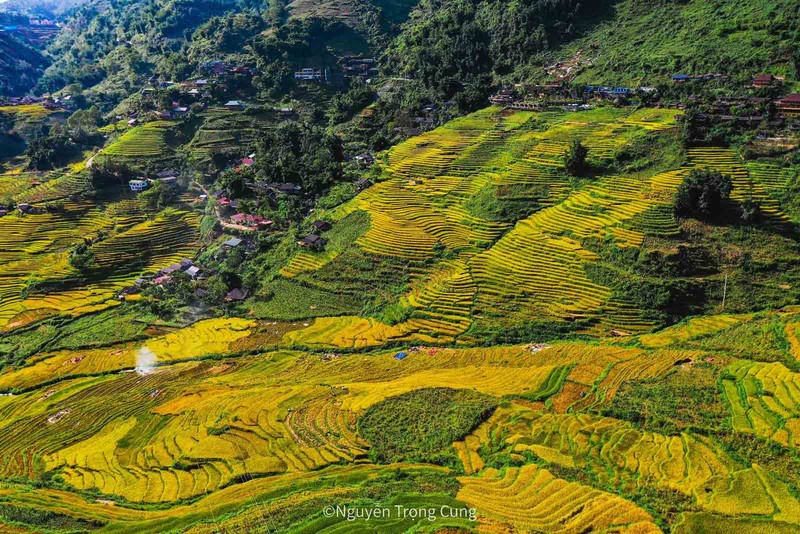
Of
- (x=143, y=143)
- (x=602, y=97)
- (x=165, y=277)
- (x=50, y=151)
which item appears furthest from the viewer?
(x=50, y=151)

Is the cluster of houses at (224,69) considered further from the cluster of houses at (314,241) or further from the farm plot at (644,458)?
the farm plot at (644,458)

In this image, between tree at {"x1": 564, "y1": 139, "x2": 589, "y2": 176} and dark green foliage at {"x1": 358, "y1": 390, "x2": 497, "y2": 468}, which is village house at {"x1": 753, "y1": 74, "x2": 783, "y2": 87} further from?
dark green foliage at {"x1": 358, "y1": 390, "x2": 497, "y2": 468}

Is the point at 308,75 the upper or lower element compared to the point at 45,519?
upper

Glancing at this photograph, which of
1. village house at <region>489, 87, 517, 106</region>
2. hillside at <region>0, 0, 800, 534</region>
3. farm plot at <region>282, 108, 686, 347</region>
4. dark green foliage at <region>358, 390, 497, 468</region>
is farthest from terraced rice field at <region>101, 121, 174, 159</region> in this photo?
dark green foliage at <region>358, 390, 497, 468</region>

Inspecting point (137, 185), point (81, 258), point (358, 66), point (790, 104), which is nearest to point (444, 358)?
point (81, 258)

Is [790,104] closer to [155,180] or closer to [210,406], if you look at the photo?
[210,406]

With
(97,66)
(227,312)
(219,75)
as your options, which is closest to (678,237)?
(227,312)

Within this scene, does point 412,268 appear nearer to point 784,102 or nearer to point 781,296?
point 781,296
